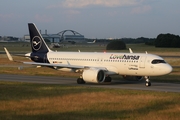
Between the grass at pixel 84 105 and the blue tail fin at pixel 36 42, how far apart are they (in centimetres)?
1515

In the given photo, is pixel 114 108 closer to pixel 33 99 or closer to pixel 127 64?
pixel 33 99

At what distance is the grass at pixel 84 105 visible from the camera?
66.1 feet

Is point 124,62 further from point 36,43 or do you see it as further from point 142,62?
point 36,43

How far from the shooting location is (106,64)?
129ft

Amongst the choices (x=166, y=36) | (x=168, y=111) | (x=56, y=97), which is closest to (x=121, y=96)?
(x=56, y=97)

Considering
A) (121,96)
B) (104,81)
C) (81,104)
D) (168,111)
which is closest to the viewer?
(168,111)

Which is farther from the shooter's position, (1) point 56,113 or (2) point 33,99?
(2) point 33,99

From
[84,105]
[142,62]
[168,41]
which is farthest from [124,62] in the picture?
[168,41]

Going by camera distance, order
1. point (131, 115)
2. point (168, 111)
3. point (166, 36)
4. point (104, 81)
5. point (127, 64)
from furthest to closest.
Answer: point (166, 36)
point (104, 81)
point (127, 64)
point (168, 111)
point (131, 115)

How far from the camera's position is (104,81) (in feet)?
132

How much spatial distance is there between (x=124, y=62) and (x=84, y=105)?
15077mm

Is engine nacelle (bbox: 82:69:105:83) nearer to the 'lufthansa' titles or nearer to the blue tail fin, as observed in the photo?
the 'lufthansa' titles

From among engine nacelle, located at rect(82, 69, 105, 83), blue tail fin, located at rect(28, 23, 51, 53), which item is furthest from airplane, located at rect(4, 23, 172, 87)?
blue tail fin, located at rect(28, 23, 51, 53)

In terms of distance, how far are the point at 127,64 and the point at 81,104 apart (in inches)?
574
